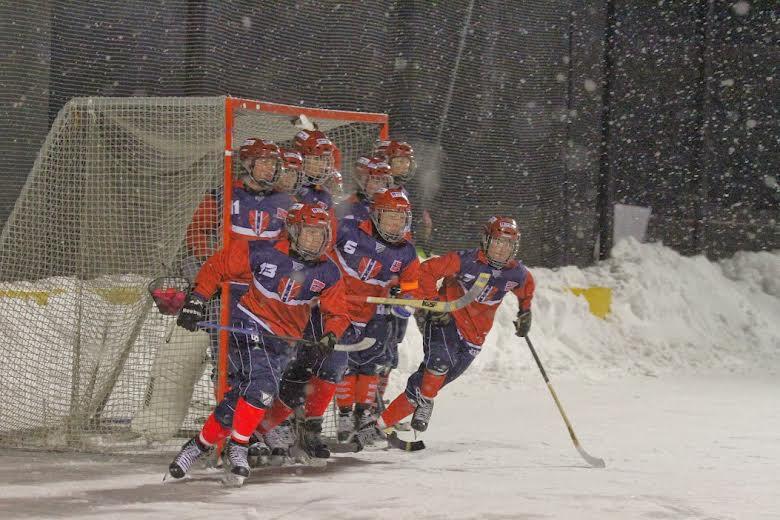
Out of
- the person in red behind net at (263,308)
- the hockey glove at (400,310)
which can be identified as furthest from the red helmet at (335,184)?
the person in red behind net at (263,308)

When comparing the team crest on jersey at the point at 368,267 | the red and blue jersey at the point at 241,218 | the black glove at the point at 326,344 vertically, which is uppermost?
the red and blue jersey at the point at 241,218

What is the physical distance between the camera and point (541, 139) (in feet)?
31.5

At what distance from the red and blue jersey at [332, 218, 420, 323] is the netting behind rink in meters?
0.62

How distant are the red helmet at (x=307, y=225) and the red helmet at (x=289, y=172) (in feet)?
1.68

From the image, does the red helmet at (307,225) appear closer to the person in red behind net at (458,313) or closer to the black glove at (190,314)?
the black glove at (190,314)

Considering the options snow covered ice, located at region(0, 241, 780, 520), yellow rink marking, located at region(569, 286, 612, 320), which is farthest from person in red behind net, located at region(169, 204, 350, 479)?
yellow rink marking, located at region(569, 286, 612, 320)

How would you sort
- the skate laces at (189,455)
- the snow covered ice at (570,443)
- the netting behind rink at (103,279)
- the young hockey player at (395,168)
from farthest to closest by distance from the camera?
the young hockey player at (395,168) < the netting behind rink at (103,279) < the skate laces at (189,455) < the snow covered ice at (570,443)

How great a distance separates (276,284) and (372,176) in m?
1.17

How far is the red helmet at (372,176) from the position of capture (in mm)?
5355

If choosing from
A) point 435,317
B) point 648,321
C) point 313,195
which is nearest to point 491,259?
point 435,317

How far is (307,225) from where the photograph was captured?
14.1ft

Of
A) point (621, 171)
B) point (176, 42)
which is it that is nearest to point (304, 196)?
point (176, 42)

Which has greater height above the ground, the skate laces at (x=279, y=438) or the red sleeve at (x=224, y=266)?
the red sleeve at (x=224, y=266)

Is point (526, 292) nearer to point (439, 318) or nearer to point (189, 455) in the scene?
point (439, 318)
